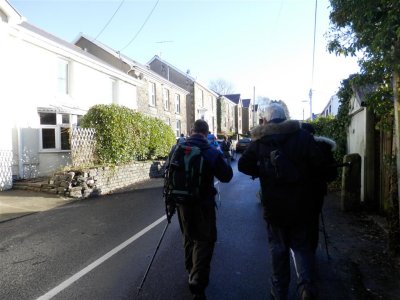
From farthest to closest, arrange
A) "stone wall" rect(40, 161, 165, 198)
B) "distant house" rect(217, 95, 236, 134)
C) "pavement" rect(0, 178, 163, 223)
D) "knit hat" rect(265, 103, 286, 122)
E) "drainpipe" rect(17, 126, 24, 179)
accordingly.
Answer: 1. "distant house" rect(217, 95, 236, 134)
2. "drainpipe" rect(17, 126, 24, 179)
3. "stone wall" rect(40, 161, 165, 198)
4. "pavement" rect(0, 178, 163, 223)
5. "knit hat" rect(265, 103, 286, 122)

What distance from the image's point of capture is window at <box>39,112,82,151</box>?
15.2 meters

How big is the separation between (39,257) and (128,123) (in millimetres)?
10153

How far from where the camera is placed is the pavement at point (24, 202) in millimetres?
9039

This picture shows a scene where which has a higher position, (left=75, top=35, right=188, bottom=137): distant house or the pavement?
(left=75, top=35, right=188, bottom=137): distant house

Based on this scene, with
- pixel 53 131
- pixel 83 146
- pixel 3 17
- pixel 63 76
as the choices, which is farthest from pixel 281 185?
pixel 63 76

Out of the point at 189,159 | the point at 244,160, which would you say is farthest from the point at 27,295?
the point at 244,160

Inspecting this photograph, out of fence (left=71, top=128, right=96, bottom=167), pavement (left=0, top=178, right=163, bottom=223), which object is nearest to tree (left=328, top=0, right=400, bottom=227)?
pavement (left=0, top=178, right=163, bottom=223)

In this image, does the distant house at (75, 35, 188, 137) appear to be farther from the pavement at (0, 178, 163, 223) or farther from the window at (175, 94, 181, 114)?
the pavement at (0, 178, 163, 223)

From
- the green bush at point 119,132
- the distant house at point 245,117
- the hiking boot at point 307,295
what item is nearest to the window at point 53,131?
the green bush at point 119,132

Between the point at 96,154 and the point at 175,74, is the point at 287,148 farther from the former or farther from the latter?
the point at 175,74

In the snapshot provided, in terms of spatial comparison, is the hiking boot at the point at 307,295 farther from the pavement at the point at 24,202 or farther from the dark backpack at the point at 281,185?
the pavement at the point at 24,202

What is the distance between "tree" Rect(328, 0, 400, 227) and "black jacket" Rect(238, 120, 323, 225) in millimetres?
1687

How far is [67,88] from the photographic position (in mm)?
17750

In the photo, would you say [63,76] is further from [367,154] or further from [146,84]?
[367,154]
